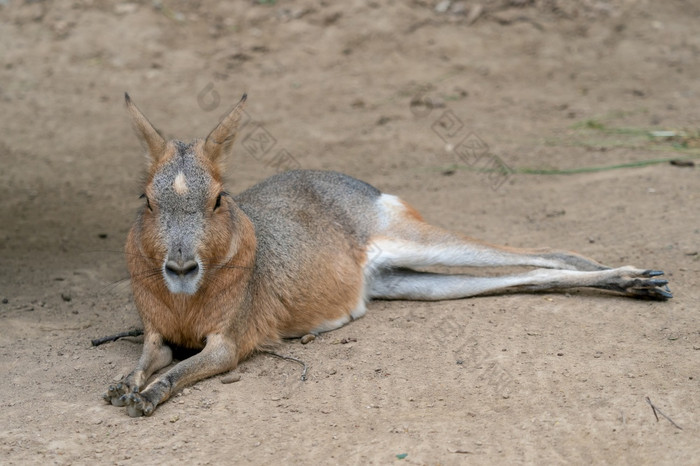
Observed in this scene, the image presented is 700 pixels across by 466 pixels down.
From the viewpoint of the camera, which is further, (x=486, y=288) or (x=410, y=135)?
(x=410, y=135)

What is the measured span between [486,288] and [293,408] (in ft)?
5.86

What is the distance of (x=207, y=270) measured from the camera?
13.3 ft

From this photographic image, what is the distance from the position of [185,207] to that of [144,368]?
2.78ft

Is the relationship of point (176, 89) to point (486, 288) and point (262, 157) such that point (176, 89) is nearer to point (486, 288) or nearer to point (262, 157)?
point (262, 157)

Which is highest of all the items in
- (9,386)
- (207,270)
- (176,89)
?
(207,270)

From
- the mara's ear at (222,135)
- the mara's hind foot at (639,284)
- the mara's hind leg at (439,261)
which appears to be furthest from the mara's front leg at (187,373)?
the mara's hind foot at (639,284)

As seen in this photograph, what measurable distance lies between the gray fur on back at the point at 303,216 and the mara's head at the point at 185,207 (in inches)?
24.3

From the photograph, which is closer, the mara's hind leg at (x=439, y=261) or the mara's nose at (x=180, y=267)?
the mara's nose at (x=180, y=267)

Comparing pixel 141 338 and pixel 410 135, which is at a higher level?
pixel 141 338

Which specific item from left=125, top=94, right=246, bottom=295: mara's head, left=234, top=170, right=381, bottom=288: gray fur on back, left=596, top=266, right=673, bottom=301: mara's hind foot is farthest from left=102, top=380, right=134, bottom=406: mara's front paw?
left=596, top=266, right=673, bottom=301: mara's hind foot

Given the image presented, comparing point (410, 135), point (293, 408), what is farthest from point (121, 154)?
point (293, 408)

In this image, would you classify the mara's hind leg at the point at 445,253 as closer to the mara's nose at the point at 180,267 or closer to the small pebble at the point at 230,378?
the small pebble at the point at 230,378

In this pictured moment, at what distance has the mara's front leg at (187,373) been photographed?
3.71 m

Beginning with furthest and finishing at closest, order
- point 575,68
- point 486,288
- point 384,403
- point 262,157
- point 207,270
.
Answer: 1. point 575,68
2. point 262,157
3. point 486,288
4. point 207,270
5. point 384,403
